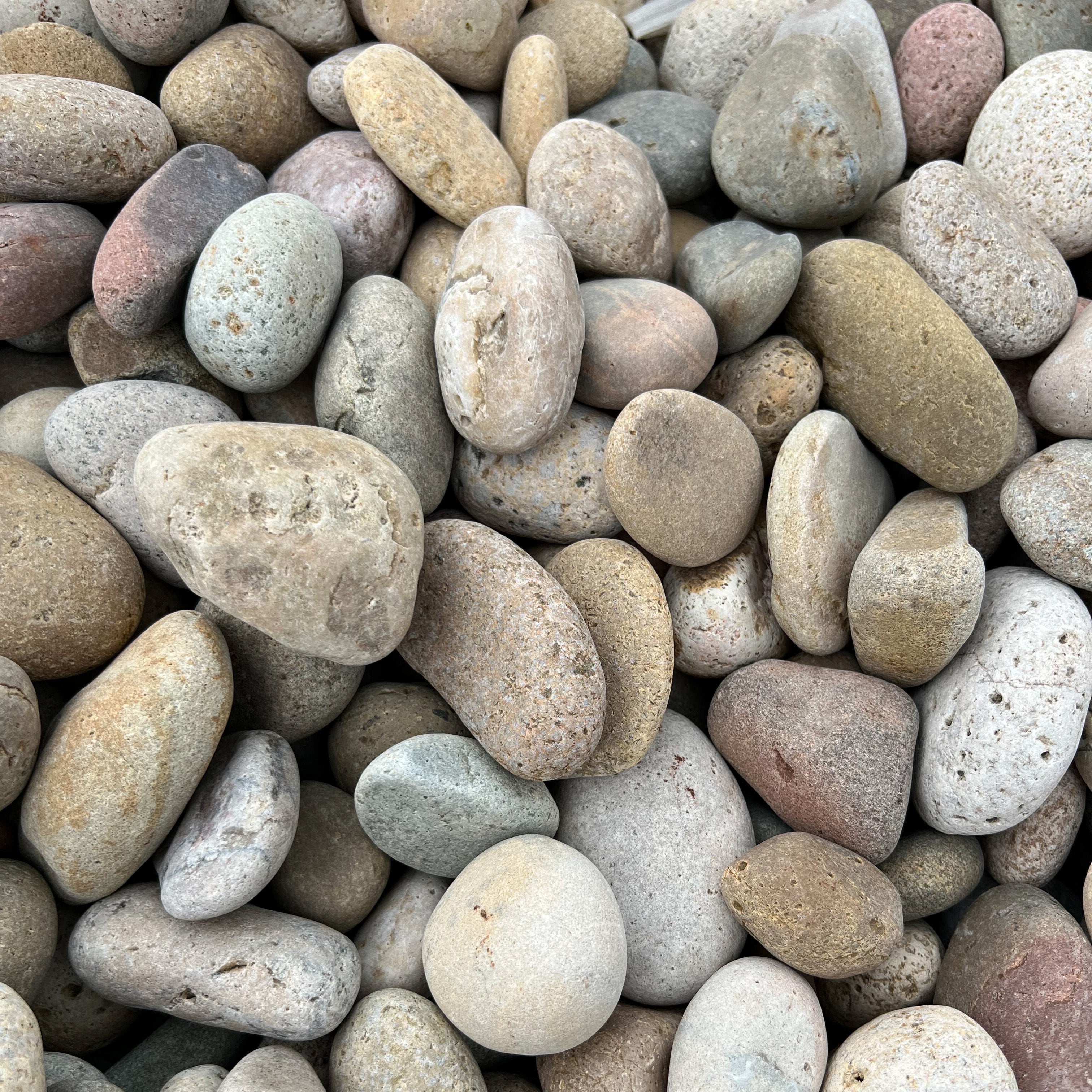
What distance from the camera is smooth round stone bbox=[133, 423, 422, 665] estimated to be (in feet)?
5.07

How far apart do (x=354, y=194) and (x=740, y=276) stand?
92cm

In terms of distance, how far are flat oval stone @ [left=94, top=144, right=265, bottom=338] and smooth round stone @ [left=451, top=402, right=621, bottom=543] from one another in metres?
0.71

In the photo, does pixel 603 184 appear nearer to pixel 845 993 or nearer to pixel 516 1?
pixel 516 1

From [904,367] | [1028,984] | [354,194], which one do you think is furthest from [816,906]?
[354,194]

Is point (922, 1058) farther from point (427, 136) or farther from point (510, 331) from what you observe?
point (427, 136)

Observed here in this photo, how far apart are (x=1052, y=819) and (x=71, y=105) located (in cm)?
262

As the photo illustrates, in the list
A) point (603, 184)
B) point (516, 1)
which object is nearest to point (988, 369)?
point (603, 184)

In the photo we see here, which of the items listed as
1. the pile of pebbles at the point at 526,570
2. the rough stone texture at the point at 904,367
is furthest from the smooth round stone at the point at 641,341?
the rough stone texture at the point at 904,367

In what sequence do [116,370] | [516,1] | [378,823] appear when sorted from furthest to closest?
[516,1] → [116,370] → [378,823]

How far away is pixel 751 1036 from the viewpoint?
1699 millimetres

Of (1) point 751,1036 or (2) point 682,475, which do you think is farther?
(2) point 682,475

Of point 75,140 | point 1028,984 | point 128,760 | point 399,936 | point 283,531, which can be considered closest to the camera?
point 283,531

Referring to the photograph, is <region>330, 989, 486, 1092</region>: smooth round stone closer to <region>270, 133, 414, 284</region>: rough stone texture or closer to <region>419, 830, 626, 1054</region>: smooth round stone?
<region>419, 830, 626, 1054</region>: smooth round stone

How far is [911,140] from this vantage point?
8.28 ft
